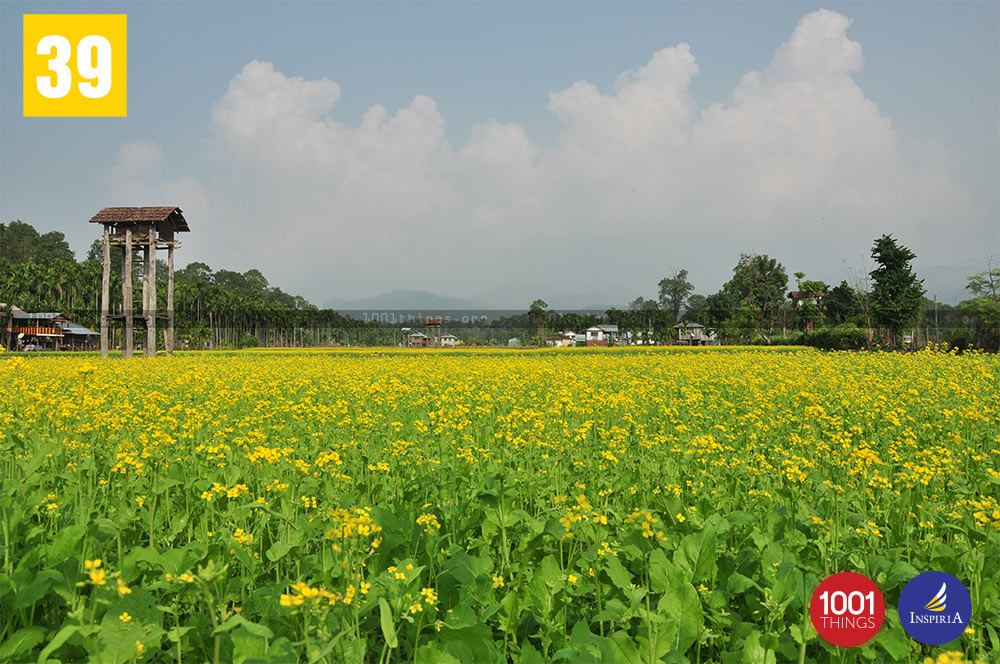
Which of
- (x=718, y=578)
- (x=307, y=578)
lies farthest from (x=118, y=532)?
(x=718, y=578)

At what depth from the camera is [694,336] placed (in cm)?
6925

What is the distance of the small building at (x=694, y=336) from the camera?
63.1m

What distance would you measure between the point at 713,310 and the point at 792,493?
67069 mm

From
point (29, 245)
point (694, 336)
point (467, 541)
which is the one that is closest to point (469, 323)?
point (694, 336)

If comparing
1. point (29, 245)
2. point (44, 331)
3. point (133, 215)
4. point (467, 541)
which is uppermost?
point (29, 245)

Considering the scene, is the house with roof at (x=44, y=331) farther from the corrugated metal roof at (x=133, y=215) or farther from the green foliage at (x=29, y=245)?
the green foliage at (x=29, y=245)

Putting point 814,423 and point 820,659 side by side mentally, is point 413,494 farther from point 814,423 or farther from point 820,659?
point 814,423

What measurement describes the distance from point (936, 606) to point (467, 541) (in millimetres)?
2305

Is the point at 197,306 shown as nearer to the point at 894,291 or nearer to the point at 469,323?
the point at 469,323

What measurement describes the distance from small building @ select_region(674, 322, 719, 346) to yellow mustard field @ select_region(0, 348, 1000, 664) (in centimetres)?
5889

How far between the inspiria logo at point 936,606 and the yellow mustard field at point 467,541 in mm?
143

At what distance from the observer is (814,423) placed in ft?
22.1

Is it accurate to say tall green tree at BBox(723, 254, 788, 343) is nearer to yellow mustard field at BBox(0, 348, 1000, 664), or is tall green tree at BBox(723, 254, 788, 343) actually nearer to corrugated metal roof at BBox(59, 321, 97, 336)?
yellow mustard field at BBox(0, 348, 1000, 664)

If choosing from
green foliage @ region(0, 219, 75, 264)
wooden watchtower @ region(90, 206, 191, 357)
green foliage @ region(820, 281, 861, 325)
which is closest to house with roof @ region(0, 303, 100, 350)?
wooden watchtower @ region(90, 206, 191, 357)
